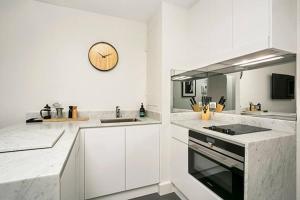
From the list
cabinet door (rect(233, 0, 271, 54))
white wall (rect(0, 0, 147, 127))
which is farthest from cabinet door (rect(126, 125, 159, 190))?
cabinet door (rect(233, 0, 271, 54))

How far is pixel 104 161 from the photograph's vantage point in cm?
167

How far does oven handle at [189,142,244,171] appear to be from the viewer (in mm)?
1067

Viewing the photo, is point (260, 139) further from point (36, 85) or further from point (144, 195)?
point (36, 85)

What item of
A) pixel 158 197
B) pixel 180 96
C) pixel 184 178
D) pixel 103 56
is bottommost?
pixel 158 197

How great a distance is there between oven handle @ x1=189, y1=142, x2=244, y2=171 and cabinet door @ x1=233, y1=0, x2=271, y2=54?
2.78 ft

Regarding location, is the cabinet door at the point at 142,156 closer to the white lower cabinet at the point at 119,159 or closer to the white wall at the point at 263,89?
the white lower cabinet at the point at 119,159

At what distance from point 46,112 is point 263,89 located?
2536 mm

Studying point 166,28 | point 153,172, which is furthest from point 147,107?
point 166,28

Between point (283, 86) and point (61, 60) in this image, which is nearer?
point (283, 86)

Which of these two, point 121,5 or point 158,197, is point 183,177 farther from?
point 121,5

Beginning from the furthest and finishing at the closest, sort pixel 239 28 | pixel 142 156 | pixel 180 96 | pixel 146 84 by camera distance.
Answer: pixel 146 84
pixel 180 96
pixel 142 156
pixel 239 28

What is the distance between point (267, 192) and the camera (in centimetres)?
108

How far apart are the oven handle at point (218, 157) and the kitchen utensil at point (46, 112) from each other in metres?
1.76

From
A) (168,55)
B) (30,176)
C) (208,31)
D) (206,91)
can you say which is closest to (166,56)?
(168,55)
